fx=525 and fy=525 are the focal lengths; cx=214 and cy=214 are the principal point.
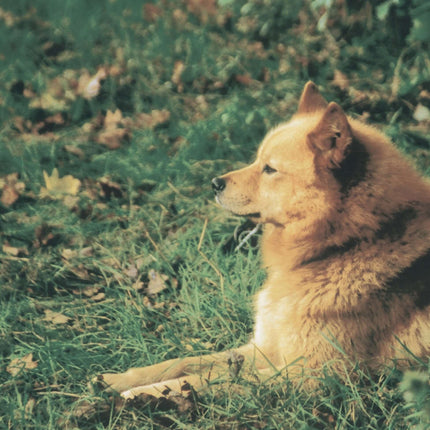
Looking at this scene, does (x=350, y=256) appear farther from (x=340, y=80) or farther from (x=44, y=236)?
(x=340, y=80)

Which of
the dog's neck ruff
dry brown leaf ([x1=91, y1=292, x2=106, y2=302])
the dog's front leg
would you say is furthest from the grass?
the dog's neck ruff

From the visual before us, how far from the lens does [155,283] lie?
3.25m

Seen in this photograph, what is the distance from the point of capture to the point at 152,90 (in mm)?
5238

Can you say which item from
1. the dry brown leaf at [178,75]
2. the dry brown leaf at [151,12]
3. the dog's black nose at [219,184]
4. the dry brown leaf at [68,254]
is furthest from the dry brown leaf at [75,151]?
the dry brown leaf at [151,12]

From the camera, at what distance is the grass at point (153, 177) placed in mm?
2396

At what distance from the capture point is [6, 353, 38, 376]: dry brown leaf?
2.63 metres

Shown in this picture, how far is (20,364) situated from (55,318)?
391 millimetres

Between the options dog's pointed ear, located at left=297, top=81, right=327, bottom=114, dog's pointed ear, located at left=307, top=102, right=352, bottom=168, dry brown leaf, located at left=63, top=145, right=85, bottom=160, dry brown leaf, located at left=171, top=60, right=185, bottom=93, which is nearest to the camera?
dog's pointed ear, located at left=307, top=102, right=352, bottom=168

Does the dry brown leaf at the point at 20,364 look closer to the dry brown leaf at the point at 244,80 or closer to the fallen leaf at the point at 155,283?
the fallen leaf at the point at 155,283

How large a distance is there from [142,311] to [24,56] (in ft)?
13.3

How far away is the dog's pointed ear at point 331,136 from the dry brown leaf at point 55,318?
1.71m

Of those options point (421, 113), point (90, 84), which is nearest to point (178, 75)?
point (90, 84)

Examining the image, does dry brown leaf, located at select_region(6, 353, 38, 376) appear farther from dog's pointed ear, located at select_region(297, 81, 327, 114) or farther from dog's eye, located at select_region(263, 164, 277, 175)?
dog's pointed ear, located at select_region(297, 81, 327, 114)

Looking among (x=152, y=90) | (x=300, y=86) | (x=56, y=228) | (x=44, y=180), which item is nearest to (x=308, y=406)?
(x=56, y=228)
